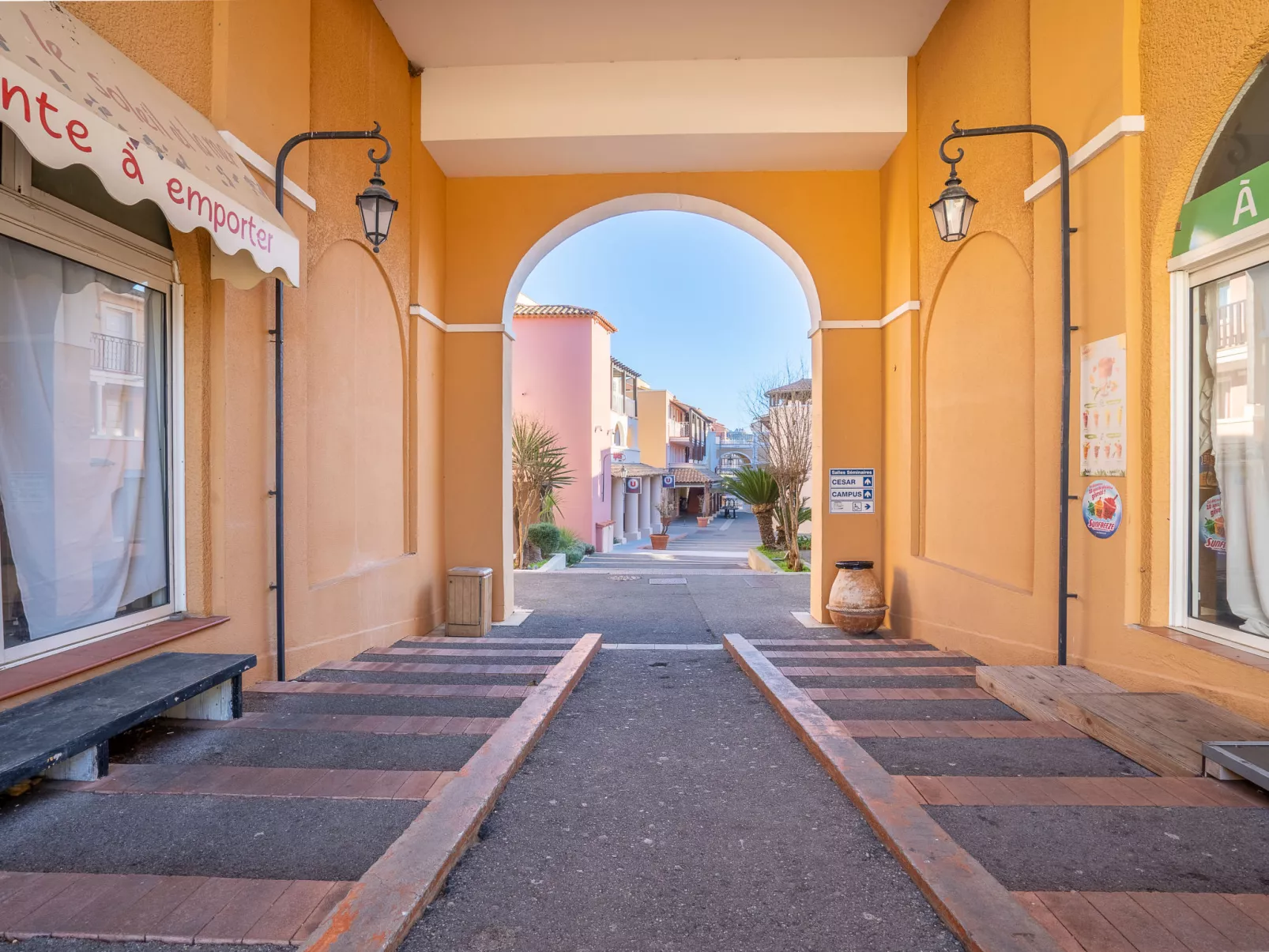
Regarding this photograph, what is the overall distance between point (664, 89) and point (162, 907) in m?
7.61

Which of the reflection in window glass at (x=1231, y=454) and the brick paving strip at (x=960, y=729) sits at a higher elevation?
the reflection in window glass at (x=1231, y=454)

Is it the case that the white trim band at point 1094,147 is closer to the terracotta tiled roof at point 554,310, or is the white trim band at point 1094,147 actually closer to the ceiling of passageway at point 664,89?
the ceiling of passageway at point 664,89

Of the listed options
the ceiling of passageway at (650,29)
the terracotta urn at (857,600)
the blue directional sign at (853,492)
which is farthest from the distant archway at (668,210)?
the terracotta urn at (857,600)

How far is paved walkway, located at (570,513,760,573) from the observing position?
731 inches

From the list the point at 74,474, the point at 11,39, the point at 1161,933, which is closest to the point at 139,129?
the point at 11,39

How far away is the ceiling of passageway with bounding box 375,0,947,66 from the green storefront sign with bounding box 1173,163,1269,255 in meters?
3.95

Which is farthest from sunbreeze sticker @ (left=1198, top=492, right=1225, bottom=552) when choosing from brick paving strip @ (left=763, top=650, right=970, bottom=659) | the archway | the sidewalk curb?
the archway

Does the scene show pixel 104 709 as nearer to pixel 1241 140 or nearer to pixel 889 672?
pixel 889 672

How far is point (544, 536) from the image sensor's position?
19906 mm

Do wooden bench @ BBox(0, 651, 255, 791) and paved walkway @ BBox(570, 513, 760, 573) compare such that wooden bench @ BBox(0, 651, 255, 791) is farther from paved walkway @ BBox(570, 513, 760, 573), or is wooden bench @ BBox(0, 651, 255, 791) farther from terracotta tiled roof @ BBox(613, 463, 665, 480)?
terracotta tiled roof @ BBox(613, 463, 665, 480)

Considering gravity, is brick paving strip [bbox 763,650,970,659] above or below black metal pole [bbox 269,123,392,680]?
below

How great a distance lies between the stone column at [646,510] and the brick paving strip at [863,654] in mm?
33183

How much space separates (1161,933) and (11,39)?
179 inches

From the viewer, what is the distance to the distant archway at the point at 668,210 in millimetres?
8375
